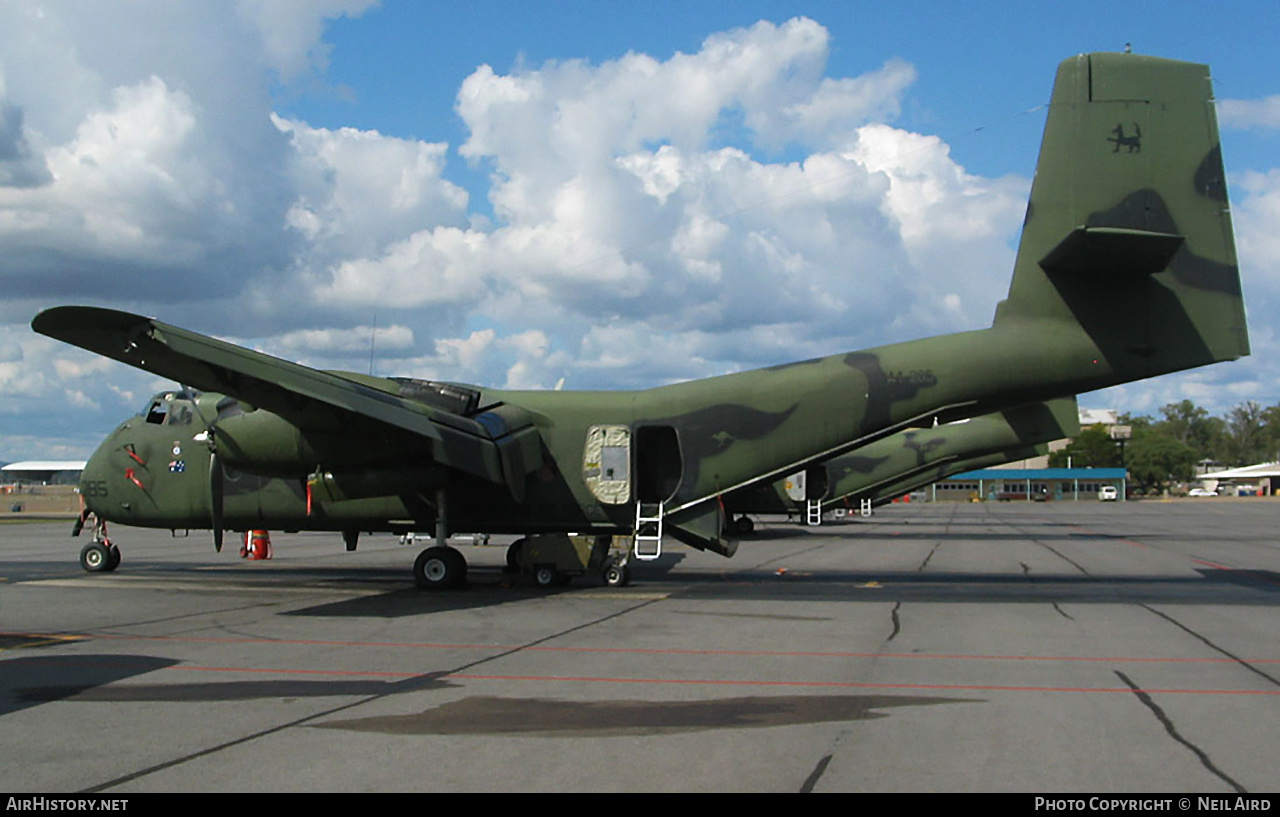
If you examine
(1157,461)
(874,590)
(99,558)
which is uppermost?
(1157,461)

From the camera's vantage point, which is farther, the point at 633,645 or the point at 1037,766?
the point at 633,645

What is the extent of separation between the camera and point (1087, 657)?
33.6 ft

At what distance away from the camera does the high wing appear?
12.1 m

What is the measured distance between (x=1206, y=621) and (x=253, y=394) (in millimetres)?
13069

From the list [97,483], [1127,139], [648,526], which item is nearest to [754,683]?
[648,526]

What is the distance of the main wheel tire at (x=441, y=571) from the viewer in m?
A: 16.2

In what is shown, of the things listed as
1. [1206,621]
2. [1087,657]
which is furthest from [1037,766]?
[1206,621]

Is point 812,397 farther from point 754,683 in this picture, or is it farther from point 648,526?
point 754,683

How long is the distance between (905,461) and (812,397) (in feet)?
59.8

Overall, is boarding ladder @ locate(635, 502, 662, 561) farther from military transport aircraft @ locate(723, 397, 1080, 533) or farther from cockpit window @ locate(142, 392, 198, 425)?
military transport aircraft @ locate(723, 397, 1080, 533)

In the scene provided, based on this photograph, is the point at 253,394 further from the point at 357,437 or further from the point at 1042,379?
the point at 1042,379

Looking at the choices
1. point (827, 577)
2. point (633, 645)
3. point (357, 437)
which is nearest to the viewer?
point (633, 645)

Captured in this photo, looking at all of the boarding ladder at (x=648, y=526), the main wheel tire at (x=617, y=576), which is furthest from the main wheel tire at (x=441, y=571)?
the boarding ladder at (x=648, y=526)

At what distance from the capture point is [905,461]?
33.2 metres
